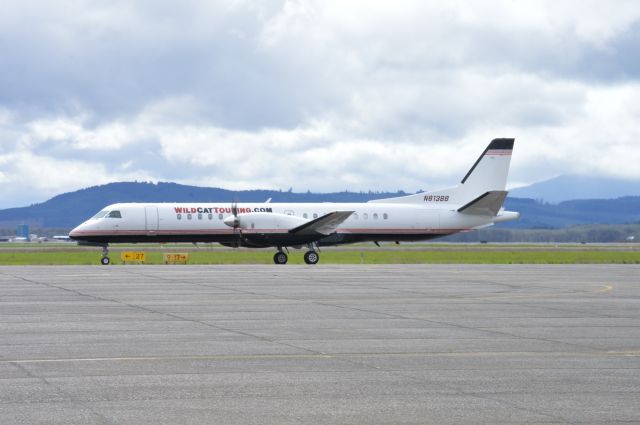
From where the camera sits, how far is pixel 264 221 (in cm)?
4894

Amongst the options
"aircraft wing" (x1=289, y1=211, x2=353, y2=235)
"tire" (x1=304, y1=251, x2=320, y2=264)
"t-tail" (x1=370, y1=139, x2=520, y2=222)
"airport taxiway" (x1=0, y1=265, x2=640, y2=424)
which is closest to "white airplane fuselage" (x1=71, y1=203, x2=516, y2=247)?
"aircraft wing" (x1=289, y1=211, x2=353, y2=235)

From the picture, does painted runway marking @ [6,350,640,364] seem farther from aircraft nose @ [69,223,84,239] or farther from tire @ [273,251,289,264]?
aircraft nose @ [69,223,84,239]

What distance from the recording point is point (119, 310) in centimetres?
2161

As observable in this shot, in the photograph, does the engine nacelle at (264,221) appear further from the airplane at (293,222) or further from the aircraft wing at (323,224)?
the aircraft wing at (323,224)

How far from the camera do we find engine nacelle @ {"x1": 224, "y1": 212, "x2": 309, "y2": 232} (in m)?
48.5

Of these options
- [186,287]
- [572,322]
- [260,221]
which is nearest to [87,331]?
[572,322]

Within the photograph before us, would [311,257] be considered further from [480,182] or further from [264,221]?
[480,182]

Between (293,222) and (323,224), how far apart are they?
1606 millimetres

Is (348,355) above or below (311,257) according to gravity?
below

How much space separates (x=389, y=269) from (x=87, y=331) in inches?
976

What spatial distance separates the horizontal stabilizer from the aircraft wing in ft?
23.8

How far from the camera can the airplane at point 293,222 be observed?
Answer: 4897 cm

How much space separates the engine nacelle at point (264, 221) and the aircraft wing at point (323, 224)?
0.49m

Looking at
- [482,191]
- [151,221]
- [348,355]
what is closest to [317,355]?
[348,355]
